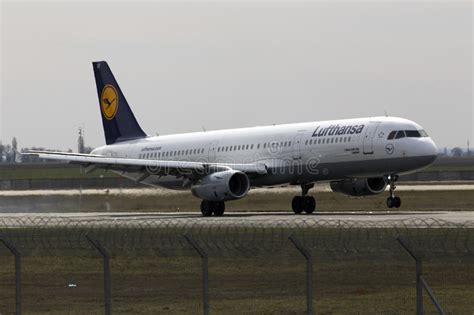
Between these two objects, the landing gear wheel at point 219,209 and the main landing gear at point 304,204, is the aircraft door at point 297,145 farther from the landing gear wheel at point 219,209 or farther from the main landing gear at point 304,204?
the landing gear wheel at point 219,209

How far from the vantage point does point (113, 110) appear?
63906 mm

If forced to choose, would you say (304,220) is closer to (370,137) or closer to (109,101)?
(370,137)

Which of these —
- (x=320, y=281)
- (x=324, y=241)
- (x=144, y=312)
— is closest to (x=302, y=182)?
(x=324, y=241)

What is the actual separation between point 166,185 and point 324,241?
26.7 metres

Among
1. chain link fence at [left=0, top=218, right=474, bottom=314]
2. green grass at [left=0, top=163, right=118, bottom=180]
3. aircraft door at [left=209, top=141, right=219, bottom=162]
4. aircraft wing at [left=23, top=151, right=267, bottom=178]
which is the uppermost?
aircraft door at [left=209, top=141, right=219, bottom=162]

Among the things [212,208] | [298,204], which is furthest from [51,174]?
[212,208]

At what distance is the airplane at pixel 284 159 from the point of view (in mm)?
49656

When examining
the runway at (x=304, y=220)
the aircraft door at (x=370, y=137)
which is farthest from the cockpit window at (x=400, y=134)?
the runway at (x=304, y=220)

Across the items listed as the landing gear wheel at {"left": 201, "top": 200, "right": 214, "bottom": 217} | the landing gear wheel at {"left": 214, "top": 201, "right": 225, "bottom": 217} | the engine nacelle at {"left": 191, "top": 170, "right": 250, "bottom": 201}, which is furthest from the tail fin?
the engine nacelle at {"left": 191, "top": 170, "right": 250, "bottom": 201}

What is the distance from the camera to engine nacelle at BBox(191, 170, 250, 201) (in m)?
51.0

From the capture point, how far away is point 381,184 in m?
52.9

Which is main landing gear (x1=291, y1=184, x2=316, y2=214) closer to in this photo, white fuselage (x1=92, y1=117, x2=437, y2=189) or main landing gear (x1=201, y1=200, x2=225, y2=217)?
white fuselage (x1=92, y1=117, x2=437, y2=189)

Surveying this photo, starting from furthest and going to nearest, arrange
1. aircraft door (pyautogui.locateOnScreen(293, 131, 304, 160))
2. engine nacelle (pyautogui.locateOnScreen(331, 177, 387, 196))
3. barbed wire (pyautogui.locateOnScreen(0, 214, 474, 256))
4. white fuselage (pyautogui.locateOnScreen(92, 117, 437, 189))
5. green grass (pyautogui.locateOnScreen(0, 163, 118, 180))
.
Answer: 1. green grass (pyautogui.locateOnScreen(0, 163, 118, 180))
2. engine nacelle (pyautogui.locateOnScreen(331, 177, 387, 196))
3. aircraft door (pyautogui.locateOnScreen(293, 131, 304, 160))
4. white fuselage (pyautogui.locateOnScreen(92, 117, 437, 189))
5. barbed wire (pyautogui.locateOnScreen(0, 214, 474, 256))

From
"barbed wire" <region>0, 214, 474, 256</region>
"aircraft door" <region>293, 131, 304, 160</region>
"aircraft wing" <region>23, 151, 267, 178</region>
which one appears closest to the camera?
"barbed wire" <region>0, 214, 474, 256</region>
